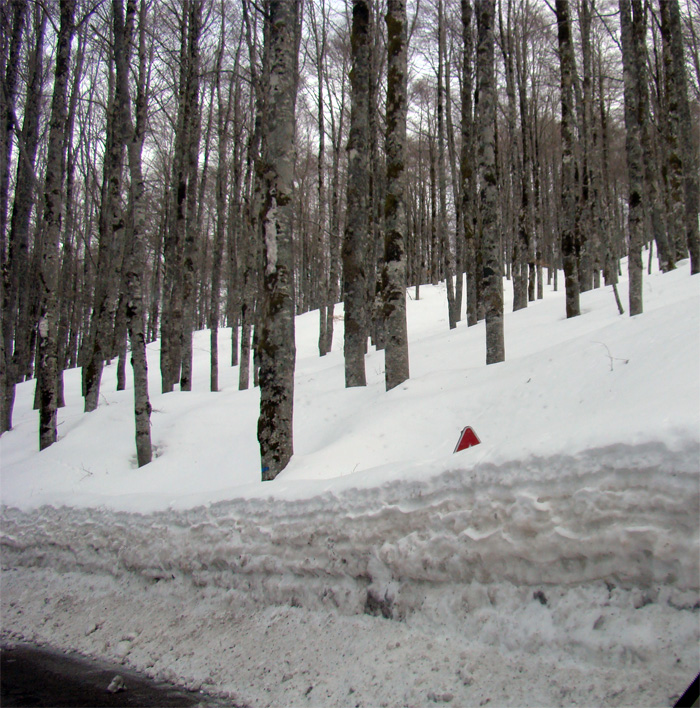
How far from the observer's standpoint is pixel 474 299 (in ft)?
47.9

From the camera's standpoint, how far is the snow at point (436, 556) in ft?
8.07

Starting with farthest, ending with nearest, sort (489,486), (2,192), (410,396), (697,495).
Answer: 1. (2,192)
2. (410,396)
3. (489,486)
4. (697,495)

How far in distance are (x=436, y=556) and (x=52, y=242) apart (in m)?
8.82

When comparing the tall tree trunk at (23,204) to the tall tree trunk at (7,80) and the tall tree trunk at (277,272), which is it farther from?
the tall tree trunk at (277,272)

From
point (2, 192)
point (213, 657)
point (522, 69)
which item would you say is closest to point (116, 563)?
point (213, 657)

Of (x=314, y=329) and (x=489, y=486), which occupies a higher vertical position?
(x=314, y=329)

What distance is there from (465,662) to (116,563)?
3477 millimetres

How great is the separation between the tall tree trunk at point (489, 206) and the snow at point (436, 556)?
137 cm

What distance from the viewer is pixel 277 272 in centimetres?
524

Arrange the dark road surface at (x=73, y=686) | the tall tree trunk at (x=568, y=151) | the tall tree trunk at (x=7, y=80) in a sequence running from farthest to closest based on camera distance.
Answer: the tall tree trunk at (x=7, y=80) → the tall tree trunk at (x=568, y=151) → the dark road surface at (x=73, y=686)

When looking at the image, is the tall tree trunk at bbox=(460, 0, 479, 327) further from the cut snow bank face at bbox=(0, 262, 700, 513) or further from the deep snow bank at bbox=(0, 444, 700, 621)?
the deep snow bank at bbox=(0, 444, 700, 621)

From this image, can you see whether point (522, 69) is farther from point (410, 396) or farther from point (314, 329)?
point (410, 396)

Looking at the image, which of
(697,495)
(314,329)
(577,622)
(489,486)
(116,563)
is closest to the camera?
(697,495)

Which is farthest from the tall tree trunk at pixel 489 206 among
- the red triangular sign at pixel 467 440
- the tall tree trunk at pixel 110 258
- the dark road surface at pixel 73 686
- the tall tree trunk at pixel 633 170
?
the dark road surface at pixel 73 686
